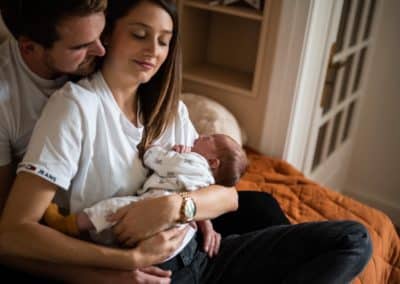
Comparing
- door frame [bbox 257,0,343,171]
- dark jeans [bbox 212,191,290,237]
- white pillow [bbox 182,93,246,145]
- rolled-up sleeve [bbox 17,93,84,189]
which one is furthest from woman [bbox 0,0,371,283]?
door frame [bbox 257,0,343,171]

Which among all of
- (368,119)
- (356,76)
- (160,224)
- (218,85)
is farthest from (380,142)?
(160,224)

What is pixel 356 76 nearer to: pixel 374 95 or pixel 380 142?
pixel 374 95

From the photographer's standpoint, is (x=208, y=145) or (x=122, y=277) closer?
(x=122, y=277)

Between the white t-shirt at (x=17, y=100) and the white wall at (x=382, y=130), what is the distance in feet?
6.41

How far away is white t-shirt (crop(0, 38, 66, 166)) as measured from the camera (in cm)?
118

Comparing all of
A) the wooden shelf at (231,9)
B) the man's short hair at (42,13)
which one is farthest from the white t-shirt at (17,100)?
the wooden shelf at (231,9)

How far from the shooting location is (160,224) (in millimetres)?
1199

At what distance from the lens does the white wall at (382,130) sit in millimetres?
2654

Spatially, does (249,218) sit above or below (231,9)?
below

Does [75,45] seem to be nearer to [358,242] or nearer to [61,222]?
[61,222]

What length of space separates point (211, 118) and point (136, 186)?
2.57 ft

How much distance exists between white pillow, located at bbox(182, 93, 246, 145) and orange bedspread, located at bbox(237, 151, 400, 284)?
16 cm

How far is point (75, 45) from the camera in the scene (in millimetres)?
1135

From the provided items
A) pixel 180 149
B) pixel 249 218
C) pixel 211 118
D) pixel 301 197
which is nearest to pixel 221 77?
pixel 211 118
